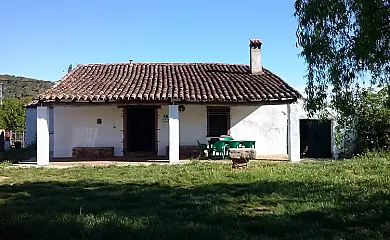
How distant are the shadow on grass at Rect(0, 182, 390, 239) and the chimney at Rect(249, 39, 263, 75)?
469 inches

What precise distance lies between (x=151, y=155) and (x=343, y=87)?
14.3 metres

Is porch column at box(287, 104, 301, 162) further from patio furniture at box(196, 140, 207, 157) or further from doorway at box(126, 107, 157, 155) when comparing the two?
doorway at box(126, 107, 157, 155)

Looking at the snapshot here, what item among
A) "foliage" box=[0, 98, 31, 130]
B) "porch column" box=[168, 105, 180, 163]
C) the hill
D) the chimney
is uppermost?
the hill

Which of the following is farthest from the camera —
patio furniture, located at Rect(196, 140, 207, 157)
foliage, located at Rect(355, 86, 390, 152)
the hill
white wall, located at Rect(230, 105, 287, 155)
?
the hill

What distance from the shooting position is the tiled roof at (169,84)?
1723 centimetres

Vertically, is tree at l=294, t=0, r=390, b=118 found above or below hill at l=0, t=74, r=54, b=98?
below

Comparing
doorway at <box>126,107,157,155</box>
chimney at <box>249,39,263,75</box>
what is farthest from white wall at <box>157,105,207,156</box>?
chimney at <box>249,39,263,75</box>

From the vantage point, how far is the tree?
5.34 metres

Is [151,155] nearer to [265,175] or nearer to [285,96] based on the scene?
[285,96]

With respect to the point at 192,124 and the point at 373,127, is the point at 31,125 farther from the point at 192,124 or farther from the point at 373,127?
the point at 373,127

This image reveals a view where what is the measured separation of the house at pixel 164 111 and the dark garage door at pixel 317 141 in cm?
105

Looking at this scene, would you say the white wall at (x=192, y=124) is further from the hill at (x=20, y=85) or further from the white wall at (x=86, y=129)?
the hill at (x=20, y=85)


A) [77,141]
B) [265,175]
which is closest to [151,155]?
[77,141]

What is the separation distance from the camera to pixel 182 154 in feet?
63.1
